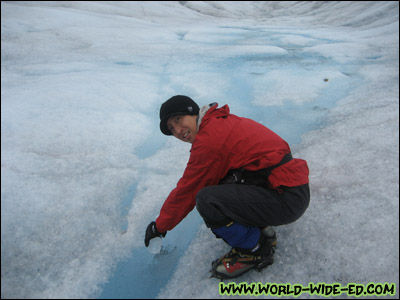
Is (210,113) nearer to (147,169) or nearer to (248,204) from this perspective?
(248,204)

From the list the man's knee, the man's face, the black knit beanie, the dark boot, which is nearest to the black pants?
the man's knee

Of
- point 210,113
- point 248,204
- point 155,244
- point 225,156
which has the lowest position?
point 155,244

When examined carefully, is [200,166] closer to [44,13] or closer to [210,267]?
[210,267]

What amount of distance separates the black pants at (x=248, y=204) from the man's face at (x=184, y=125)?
0.29 metres

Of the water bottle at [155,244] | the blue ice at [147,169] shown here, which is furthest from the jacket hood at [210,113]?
the blue ice at [147,169]

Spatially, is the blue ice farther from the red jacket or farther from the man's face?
the man's face

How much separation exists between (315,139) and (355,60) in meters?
3.53

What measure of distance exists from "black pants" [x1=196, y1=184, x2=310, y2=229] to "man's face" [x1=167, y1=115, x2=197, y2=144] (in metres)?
0.29

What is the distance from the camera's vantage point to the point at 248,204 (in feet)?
3.92

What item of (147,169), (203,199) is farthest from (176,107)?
(147,169)

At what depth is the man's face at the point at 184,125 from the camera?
1.24 meters

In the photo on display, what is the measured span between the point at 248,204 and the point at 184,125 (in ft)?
1.64

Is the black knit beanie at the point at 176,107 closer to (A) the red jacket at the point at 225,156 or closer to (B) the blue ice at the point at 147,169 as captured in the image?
(A) the red jacket at the point at 225,156

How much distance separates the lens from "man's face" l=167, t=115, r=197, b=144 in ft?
4.06
